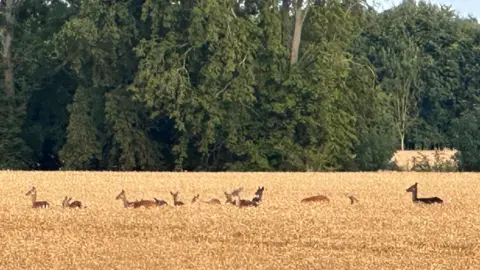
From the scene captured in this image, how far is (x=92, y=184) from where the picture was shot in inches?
1218

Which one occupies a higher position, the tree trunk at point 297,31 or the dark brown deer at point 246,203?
the tree trunk at point 297,31

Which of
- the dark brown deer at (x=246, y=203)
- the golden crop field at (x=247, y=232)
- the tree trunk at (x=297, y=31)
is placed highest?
the tree trunk at (x=297, y=31)

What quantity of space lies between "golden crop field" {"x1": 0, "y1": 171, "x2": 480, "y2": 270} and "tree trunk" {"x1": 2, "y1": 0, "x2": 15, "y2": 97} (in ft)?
54.3

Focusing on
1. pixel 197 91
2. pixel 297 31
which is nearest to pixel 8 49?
pixel 197 91

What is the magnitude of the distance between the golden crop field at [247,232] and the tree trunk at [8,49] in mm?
16536

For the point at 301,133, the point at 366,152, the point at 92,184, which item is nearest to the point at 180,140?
the point at 301,133

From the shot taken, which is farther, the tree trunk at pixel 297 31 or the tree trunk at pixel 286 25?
the tree trunk at pixel 286 25

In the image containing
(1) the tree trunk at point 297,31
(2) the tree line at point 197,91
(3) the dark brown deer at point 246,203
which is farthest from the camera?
(1) the tree trunk at point 297,31

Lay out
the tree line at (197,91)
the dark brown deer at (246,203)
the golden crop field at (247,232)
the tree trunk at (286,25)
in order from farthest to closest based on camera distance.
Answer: the tree trunk at (286,25)
the tree line at (197,91)
the dark brown deer at (246,203)
the golden crop field at (247,232)

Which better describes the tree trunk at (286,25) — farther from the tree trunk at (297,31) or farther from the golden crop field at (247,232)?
the golden crop field at (247,232)

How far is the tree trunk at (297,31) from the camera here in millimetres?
42094

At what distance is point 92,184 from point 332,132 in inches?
471

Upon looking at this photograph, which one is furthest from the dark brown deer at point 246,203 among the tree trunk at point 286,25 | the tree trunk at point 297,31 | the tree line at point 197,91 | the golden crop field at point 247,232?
the tree trunk at point 286,25

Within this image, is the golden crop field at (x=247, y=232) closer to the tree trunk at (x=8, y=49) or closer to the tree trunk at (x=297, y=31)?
the tree trunk at (x=297, y=31)
